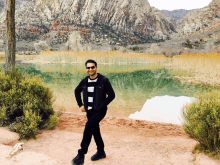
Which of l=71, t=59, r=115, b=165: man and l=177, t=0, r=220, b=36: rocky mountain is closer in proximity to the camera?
l=71, t=59, r=115, b=165: man

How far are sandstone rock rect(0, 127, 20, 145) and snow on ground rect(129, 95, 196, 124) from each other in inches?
155

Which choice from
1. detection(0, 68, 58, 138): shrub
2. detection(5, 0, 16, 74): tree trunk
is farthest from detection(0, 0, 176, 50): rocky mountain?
detection(0, 68, 58, 138): shrub

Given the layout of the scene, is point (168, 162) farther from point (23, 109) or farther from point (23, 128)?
point (23, 109)

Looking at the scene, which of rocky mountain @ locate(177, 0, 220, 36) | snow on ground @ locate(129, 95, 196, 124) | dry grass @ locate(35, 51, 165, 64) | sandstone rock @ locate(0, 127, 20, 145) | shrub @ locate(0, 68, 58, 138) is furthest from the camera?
rocky mountain @ locate(177, 0, 220, 36)

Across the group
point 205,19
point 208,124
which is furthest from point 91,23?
point 208,124

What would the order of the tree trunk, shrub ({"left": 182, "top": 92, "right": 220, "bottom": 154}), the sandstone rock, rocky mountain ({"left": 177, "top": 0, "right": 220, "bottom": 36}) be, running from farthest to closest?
rocky mountain ({"left": 177, "top": 0, "right": 220, "bottom": 36}), the tree trunk, the sandstone rock, shrub ({"left": 182, "top": 92, "right": 220, "bottom": 154})

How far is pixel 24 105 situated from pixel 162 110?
5198mm

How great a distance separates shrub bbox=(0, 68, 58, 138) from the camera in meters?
4.19

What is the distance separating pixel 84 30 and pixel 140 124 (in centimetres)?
8750

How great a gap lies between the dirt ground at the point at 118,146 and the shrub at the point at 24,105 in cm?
27

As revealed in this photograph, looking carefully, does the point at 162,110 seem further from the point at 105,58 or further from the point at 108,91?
the point at 105,58

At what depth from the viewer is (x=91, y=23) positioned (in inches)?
3925

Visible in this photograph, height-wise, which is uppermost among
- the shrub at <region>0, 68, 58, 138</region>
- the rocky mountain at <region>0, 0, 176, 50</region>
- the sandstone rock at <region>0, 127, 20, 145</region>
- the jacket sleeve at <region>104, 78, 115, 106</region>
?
the rocky mountain at <region>0, 0, 176, 50</region>

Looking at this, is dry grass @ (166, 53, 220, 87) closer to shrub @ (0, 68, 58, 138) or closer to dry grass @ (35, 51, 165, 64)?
dry grass @ (35, 51, 165, 64)
